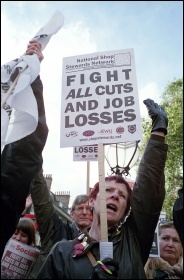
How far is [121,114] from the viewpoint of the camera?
298cm

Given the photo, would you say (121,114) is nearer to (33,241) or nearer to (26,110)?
(26,110)

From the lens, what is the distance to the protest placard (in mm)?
2631

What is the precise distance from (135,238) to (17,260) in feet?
3.19

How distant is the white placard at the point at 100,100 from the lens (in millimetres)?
2953

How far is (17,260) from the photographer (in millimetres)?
2695

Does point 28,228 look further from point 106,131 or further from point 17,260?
point 106,131

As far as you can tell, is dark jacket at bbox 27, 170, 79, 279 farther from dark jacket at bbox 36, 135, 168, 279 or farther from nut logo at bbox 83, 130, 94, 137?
dark jacket at bbox 36, 135, 168, 279

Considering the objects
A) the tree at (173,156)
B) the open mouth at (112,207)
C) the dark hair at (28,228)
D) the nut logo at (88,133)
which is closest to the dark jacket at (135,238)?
the open mouth at (112,207)

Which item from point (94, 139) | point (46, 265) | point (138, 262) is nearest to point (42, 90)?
point (94, 139)

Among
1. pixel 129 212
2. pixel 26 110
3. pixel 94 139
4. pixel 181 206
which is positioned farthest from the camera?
pixel 94 139

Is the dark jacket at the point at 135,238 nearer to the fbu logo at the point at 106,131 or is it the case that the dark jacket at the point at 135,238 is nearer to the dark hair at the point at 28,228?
the fbu logo at the point at 106,131

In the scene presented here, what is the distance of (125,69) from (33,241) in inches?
78.2

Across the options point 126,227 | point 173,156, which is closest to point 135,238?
point 126,227

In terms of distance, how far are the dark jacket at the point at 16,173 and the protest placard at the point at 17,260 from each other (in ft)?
2.48
